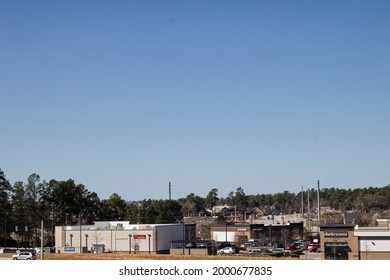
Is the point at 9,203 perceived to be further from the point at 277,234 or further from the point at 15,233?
the point at 277,234

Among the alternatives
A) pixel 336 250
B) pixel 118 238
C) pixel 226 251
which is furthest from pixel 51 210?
pixel 336 250

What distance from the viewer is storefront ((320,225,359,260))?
6278cm

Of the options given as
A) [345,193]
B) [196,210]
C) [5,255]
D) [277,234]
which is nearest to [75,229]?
[5,255]

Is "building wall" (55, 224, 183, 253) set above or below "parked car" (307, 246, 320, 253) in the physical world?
above

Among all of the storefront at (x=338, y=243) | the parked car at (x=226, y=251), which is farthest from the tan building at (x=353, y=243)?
the parked car at (x=226, y=251)

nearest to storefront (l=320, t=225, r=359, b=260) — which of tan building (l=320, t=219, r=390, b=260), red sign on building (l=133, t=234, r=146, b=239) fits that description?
tan building (l=320, t=219, r=390, b=260)

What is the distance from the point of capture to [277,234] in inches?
3959

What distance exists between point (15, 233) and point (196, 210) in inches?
3682

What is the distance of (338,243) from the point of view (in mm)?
63812

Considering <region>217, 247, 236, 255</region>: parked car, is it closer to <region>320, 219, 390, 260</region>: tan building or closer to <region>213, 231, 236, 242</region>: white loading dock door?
<region>320, 219, 390, 260</region>: tan building

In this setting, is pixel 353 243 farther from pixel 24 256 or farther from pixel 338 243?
pixel 24 256

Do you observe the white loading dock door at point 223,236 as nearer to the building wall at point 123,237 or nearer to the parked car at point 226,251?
the building wall at point 123,237

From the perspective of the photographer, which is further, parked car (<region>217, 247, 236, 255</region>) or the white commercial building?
the white commercial building

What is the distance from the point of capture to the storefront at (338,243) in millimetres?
62781
